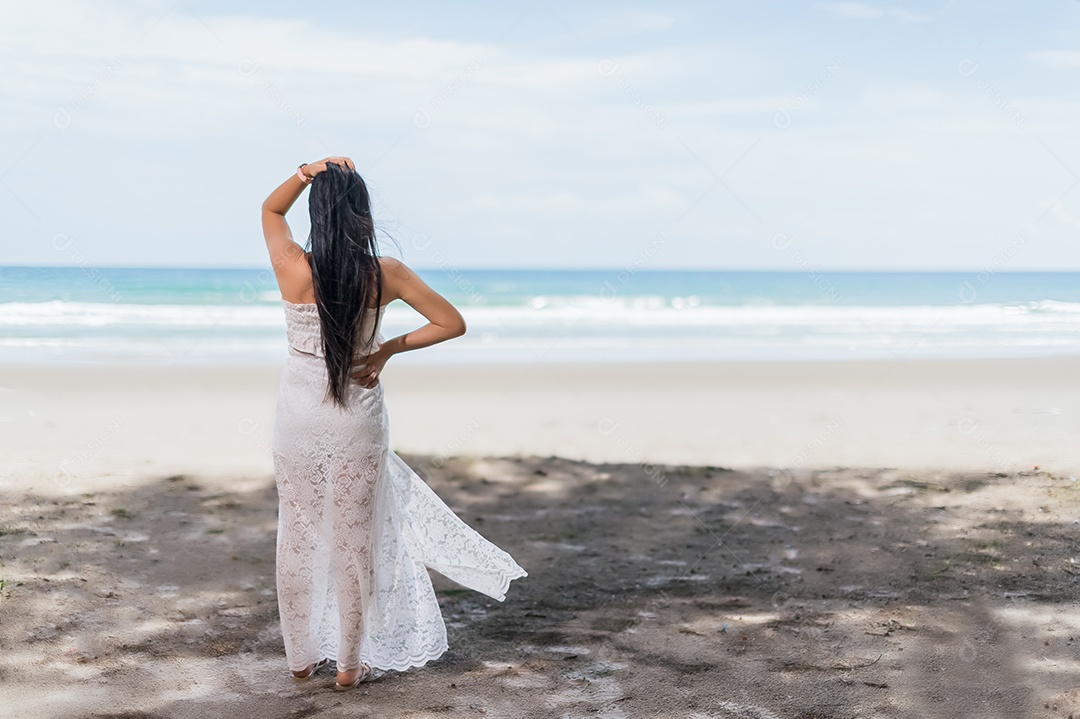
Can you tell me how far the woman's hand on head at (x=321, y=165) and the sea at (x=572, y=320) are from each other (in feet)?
32.8

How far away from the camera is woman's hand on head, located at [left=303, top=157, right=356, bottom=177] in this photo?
10.4 feet

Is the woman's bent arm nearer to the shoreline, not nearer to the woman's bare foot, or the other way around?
the woman's bare foot

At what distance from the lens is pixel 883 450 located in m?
7.96

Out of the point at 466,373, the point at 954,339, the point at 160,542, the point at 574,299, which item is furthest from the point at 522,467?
the point at 574,299

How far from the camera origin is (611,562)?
207 inches

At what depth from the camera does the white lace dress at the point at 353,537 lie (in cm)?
331

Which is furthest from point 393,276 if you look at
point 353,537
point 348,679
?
point 348,679

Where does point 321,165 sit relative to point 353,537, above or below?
above

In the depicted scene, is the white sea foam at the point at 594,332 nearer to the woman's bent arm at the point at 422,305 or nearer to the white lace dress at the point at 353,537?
the white lace dress at the point at 353,537

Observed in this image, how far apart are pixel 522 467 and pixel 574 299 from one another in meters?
19.8

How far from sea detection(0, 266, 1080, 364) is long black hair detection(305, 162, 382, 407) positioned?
394 inches

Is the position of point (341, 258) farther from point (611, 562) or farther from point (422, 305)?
point (611, 562)

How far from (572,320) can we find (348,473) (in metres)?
17.6

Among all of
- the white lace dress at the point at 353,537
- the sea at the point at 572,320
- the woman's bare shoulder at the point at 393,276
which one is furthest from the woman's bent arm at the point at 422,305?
the sea at the point at 572,320
